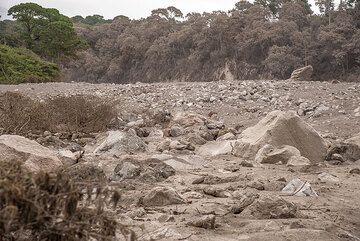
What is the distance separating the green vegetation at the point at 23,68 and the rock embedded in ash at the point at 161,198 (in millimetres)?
17946

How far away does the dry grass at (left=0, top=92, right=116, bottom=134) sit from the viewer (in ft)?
19.1

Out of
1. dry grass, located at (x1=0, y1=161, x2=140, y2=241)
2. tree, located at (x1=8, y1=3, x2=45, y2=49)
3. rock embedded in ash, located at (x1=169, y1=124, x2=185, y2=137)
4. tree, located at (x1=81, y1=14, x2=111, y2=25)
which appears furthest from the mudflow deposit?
tree, located at (x1=81, y1=14, x2=111, y2=25)

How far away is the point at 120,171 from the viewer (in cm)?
402

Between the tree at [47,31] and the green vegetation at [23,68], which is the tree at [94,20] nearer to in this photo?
the tree at [47,31]

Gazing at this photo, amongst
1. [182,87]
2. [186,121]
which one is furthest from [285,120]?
[182,87]

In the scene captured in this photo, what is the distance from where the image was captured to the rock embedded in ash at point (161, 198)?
10.4 feet

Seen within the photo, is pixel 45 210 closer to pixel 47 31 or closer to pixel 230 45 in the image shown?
pixel 47 31

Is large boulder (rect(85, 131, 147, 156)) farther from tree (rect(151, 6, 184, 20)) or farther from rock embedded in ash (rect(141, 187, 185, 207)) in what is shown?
tree (rect(151, 6, 184, 20))

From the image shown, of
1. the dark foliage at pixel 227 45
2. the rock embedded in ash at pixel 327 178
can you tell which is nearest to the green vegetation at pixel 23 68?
the dark foliage at pixel 227 45

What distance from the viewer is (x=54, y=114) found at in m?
6.87

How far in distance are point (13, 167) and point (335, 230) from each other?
6.16ft

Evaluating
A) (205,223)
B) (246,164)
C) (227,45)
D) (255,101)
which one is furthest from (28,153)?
(227,45)

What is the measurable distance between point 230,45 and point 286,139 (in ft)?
90.5

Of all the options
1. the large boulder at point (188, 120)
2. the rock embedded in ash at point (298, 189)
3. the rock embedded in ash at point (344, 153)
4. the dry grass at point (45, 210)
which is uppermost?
the dry grass at point (45, 210)
